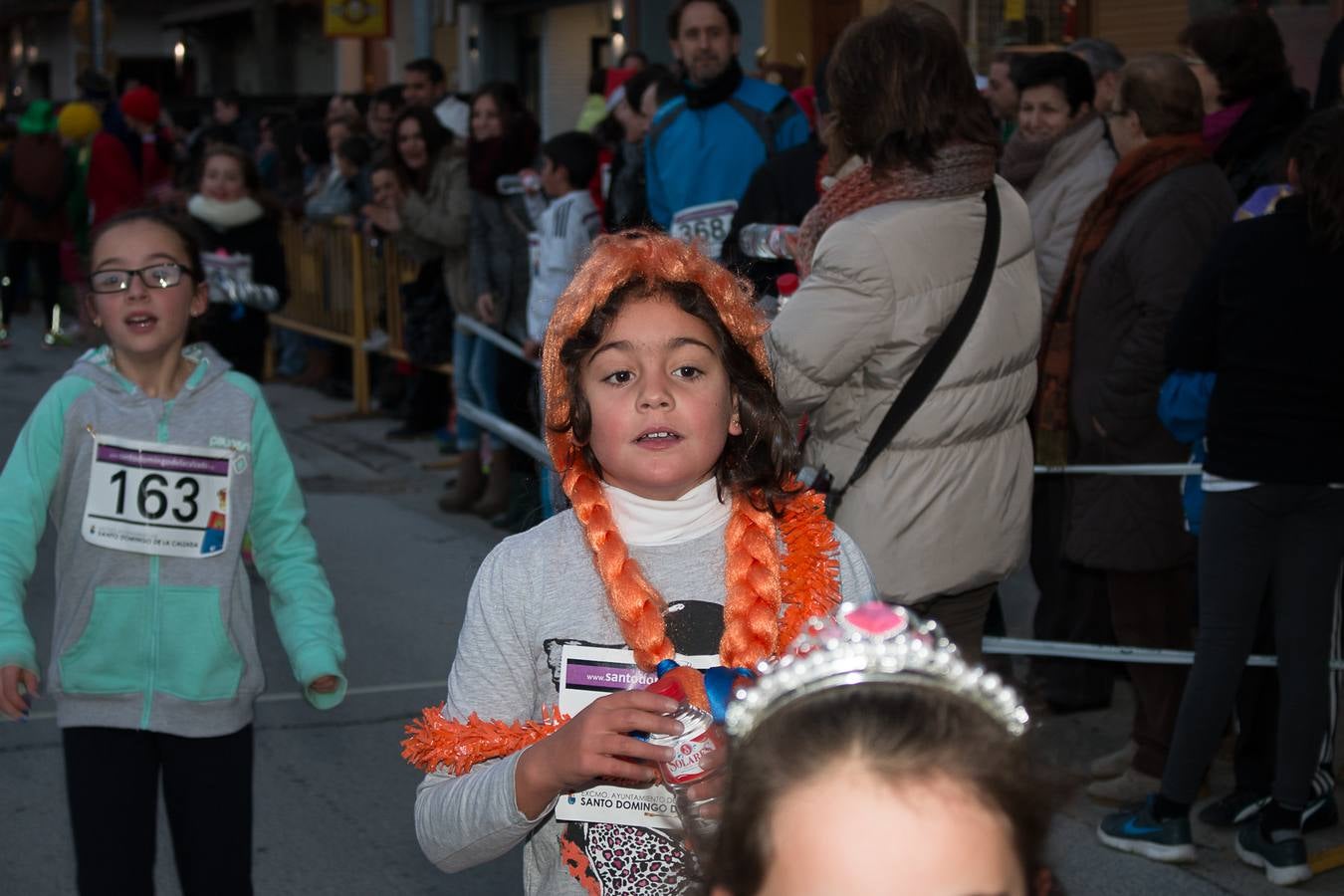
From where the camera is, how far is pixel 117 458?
11.5 ft

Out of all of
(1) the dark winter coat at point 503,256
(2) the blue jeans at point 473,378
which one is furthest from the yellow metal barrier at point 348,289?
(1) the dark winter coat at point 503,256

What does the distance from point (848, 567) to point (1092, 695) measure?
3.71 meters

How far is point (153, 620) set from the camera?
344 cm

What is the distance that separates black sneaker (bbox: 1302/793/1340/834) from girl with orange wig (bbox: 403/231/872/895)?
9.15 feet

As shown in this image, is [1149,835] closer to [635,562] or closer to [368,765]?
[368,765]

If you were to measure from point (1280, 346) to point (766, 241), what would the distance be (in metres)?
1.51

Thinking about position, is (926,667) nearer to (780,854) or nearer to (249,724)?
(780,854)

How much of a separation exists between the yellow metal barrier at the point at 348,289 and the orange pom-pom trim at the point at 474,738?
837cm

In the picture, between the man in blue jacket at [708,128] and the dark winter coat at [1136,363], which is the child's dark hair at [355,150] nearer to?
the man in blue jacket at [708,128]

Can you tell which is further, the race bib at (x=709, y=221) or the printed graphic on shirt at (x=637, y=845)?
the race bib at (x=709, y=221)

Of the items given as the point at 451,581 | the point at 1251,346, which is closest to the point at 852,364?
the point at 1251,346

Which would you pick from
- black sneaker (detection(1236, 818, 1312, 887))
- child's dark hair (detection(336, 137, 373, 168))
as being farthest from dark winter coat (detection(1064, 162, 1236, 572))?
child's dark hair (detection(336, 137, 373, 168))

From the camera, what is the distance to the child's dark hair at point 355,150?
1173 centimetres

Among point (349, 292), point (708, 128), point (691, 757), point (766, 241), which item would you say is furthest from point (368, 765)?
point (349, 292)
